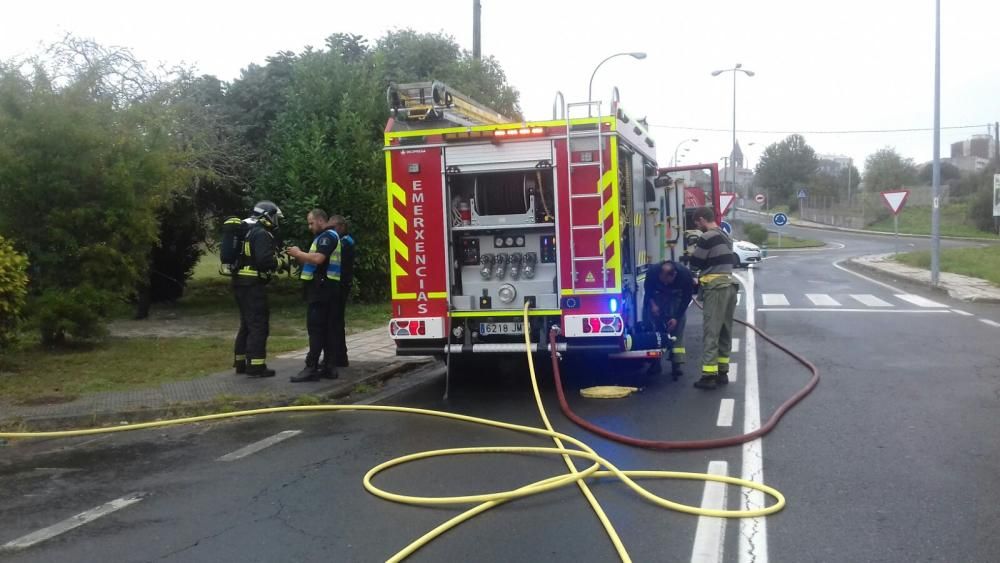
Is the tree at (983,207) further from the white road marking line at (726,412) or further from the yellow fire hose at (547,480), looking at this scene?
the yellow fire hose at (547,480)

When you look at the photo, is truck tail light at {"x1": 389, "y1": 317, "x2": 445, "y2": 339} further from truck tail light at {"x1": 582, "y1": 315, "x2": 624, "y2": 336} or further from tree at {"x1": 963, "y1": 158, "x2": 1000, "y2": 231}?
tree at {"x1": 963, "y1": 158, "x2": 1000, "y2": 231}

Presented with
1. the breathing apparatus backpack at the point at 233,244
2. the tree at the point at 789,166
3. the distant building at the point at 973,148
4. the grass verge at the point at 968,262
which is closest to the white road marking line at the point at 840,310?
the grass verge at the point at 968,262

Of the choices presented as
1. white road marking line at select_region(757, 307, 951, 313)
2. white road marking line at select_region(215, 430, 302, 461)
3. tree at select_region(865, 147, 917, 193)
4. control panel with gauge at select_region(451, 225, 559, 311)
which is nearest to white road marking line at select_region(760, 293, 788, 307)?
white road marking line at select_region(757, 307, 951, 313)

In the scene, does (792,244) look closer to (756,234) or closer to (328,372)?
(756,234)

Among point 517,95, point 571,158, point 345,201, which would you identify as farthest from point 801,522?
point 517,95

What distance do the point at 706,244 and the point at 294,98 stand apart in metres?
11.0

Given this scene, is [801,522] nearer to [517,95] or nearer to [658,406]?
[658,406]

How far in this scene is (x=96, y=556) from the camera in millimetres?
4551

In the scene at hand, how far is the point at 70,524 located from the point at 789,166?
101428mm

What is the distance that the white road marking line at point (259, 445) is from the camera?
6.71 metres

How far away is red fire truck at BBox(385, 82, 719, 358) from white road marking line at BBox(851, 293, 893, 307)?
10290 millimetres

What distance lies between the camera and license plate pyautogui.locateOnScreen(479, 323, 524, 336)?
8688 millimetres

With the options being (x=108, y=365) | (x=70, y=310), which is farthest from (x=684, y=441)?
(x=70, y=310)

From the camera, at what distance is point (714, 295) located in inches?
356
